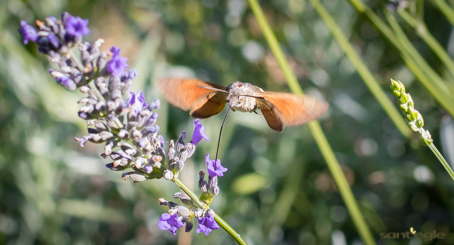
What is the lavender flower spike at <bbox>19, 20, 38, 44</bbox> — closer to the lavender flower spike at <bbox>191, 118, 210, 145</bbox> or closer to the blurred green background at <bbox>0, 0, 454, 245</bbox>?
the lavender flower spike at <bbox>191, 118, 210, 145</bbox>

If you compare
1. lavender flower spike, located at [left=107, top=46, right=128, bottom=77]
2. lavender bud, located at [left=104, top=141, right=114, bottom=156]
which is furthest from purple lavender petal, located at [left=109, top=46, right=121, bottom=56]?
lavender bud, located at [left=104, top=141, right=114, bottom=156]

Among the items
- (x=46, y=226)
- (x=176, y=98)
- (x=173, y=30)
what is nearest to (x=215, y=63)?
(x=173, y=30)

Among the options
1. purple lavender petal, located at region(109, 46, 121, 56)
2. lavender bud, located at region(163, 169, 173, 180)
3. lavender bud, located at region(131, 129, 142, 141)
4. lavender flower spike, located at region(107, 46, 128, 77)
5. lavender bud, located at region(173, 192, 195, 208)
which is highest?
purple lavender petal, located at region(109, 46, 121, 56)

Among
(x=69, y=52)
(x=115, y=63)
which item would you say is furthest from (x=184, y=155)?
(x=69, y=52)

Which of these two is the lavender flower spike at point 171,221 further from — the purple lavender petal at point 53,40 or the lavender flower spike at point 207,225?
the purple lavender petal at point 53,40

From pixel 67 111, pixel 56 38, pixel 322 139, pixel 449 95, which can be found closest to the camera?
pixel 56 38

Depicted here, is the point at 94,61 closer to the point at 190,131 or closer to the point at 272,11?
the point at 190,131

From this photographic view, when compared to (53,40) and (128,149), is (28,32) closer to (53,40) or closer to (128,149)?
(53,40)
